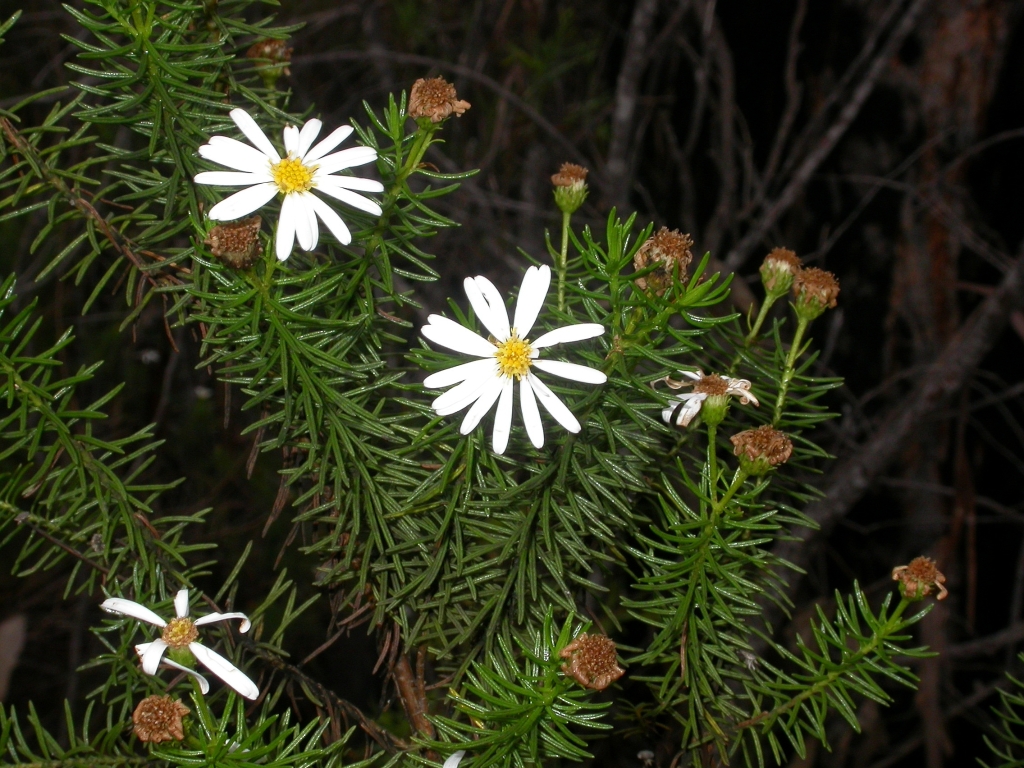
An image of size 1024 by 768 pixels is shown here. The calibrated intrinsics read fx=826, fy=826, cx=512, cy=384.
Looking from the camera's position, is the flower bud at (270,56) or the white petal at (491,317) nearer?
the white petal at (491,317)

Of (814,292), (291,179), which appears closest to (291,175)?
(291,179)

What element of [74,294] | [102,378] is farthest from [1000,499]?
[74,294]

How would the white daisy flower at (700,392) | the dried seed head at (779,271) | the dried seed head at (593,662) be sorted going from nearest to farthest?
the dried seed head at (593,662)
the white daisy flower at (700,392)
the dried seed head at (779,271)

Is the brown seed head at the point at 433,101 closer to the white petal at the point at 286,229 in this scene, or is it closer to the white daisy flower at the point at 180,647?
the white petal at the point at 286,229

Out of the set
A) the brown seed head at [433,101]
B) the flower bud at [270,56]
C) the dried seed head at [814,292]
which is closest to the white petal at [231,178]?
the brown seed head at [433,101]

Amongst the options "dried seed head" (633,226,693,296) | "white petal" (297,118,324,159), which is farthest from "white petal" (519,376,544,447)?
"white petal" (297,118,324,159)

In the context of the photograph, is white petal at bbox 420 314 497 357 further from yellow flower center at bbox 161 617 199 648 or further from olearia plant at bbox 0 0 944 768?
yellow flower center at bbox 161 617 199 648

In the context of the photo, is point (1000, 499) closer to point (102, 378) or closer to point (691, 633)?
point (691, 633)

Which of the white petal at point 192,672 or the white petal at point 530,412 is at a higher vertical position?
the white petal at point 530,412
